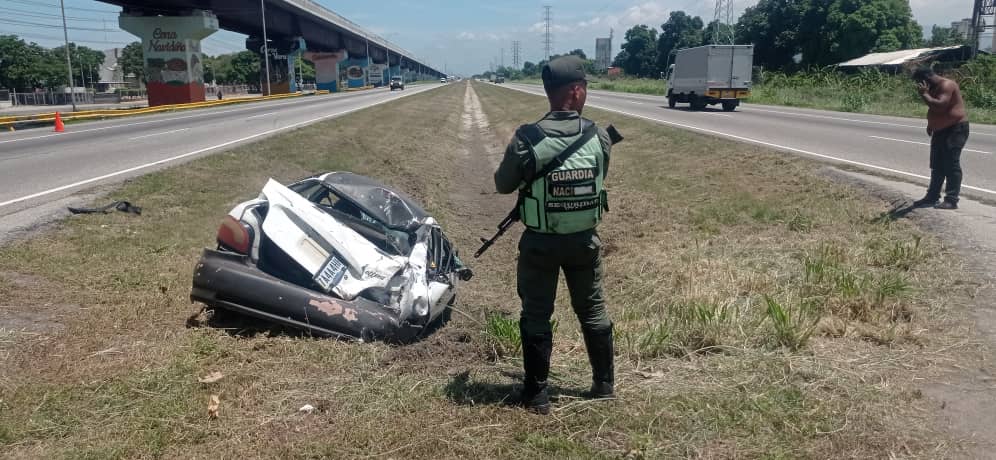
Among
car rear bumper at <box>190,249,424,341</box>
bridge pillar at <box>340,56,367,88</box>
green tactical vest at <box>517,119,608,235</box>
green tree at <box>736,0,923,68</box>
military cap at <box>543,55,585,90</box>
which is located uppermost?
green tree at <box>736,0,923,68</box>

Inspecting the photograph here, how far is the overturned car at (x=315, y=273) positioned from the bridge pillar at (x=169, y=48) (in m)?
42.6

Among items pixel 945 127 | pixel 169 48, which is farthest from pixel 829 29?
pixel 945 127

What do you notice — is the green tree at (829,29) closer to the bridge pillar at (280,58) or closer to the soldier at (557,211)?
the bridge pillar at (280,58)

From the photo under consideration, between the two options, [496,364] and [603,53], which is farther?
[603,53]

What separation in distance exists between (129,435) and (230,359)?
98 centimetres

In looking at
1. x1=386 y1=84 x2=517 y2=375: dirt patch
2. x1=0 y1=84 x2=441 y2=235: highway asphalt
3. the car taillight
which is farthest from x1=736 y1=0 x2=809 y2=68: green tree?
the car taillight

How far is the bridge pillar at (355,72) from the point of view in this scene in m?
104

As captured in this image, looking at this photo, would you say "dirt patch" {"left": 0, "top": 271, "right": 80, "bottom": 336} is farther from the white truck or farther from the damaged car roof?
the white truck

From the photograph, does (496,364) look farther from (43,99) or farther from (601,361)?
(43,99)

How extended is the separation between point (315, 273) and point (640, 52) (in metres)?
115

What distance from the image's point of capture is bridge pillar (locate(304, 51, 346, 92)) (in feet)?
275

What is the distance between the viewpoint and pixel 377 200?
17.5 ft

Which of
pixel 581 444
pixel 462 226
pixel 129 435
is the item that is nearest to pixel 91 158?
pixel 462 226

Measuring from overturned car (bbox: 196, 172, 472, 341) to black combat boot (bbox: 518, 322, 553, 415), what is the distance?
4.29 ft
